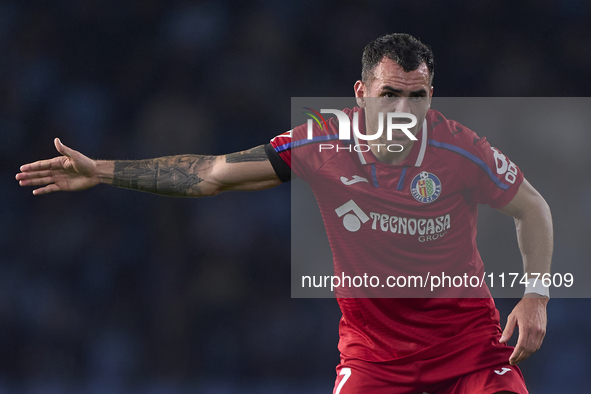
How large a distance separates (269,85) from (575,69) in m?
2.41

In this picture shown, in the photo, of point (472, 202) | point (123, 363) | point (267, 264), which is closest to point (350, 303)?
point (472, 202)

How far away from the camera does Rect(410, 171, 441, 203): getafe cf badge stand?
2.48 m

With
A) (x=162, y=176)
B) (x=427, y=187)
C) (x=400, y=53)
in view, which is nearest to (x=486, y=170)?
(x=427, y=187)

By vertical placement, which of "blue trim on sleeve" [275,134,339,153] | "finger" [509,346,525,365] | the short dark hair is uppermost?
Answer: the short dark hair

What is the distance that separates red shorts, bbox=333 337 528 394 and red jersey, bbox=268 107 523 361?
0.24ft

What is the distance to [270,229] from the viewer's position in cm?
498

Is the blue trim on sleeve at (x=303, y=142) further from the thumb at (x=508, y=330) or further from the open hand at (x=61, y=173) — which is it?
the thumb at (x=508, y=330)

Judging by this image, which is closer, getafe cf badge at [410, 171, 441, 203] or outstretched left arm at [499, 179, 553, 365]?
outstretched left arm at [499, 179, 553, 365]

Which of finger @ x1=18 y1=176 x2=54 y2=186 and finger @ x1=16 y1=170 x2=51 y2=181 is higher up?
finger @ x1=16 y1=170 x2=51 y2=181

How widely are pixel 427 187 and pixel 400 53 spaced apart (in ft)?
1.78

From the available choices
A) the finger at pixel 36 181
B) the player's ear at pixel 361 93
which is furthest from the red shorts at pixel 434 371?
the finger at pixel 36 181

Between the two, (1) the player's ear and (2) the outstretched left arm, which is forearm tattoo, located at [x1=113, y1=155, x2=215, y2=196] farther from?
(2) the outstretched left arm

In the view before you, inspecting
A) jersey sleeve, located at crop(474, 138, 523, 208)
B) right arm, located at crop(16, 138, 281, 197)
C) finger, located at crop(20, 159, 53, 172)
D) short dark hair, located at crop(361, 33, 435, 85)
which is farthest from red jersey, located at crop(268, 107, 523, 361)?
finger, located at crop(20, 159, 53, 172)

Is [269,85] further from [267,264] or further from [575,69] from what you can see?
[575,69]
